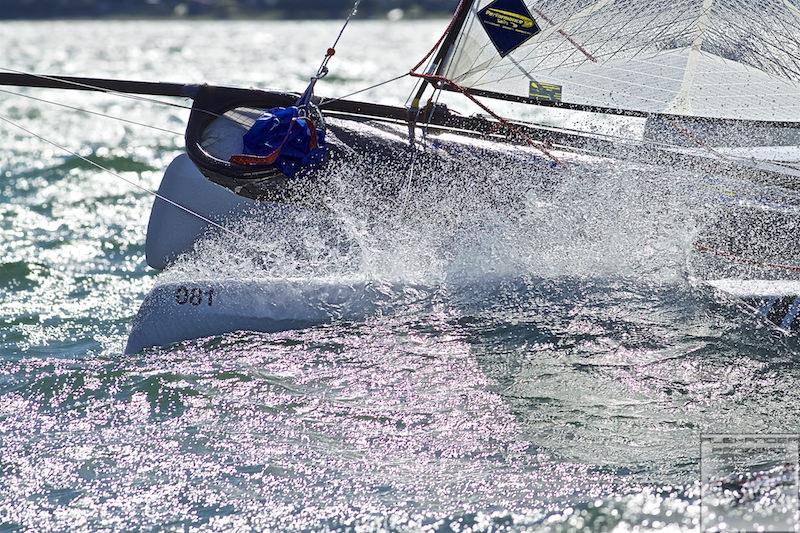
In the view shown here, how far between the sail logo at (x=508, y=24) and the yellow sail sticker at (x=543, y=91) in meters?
0.25

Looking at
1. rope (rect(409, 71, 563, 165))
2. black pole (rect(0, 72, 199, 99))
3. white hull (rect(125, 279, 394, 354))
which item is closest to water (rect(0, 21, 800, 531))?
white hull (rect(125, 279, 394, 354))

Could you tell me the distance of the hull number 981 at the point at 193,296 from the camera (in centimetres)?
609

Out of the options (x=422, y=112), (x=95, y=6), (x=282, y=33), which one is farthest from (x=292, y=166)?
(x=95, y=6)

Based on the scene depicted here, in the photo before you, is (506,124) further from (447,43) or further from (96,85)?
(96,85)

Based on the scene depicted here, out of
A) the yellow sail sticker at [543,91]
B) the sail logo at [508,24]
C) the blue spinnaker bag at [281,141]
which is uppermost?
the sail logo at [508,24]

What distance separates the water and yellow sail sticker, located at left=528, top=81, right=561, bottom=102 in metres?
0.49

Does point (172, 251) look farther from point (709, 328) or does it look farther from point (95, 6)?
point (95, 6)

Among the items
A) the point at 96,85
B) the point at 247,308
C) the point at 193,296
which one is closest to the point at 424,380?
the point at 247,308

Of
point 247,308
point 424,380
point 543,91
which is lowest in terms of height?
point 424,380

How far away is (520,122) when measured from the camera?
22.6ft

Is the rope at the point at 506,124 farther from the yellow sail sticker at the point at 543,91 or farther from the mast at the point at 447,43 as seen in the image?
the yellow sail sticker at the point at 543,91

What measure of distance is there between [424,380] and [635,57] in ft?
8.05

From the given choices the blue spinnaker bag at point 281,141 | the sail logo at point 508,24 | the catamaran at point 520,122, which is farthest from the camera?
the sail logo at point 508,24

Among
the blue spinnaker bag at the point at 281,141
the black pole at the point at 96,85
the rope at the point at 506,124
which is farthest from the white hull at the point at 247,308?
the rope at the point at 506,124
